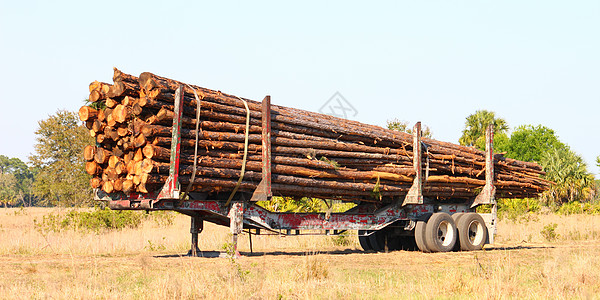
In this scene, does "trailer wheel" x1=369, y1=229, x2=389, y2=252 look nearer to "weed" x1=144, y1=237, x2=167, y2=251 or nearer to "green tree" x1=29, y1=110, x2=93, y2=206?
"weed" x1=144, y1=237, x2=167, y2=251

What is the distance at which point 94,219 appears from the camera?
18.5 metres

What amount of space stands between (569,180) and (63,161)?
1459 inches

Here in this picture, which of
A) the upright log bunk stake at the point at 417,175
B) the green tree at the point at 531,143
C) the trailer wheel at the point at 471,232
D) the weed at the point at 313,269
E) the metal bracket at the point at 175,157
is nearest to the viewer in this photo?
the weed at the point at 313,269

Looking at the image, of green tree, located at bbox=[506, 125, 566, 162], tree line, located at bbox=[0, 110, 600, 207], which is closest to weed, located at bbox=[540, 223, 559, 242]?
tree line, located at bbox=[0, 110, 600, 207]

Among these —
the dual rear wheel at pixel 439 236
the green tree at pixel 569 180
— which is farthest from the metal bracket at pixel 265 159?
the green tree at pixel 569 180

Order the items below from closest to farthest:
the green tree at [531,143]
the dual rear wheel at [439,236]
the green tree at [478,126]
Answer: the dual rear wheel at [439,236] < the green tree at [478,126] < the green tree at [531,143]

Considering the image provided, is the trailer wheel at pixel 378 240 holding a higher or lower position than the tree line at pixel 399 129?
lower

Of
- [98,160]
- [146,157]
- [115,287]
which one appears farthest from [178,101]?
[115,287]

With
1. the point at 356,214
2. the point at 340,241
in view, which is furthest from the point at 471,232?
the point at 356,214

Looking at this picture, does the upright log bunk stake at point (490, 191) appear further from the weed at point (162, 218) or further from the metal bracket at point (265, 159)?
the weed at point (162, 218)

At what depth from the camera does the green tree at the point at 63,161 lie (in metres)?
30.4

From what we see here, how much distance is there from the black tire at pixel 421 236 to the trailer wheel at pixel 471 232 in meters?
1.13

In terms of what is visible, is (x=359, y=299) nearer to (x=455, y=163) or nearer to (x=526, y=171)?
(x=455, y=163)

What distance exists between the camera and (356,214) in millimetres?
14039
